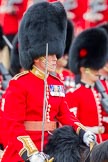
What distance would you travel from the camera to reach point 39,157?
13.4 ft

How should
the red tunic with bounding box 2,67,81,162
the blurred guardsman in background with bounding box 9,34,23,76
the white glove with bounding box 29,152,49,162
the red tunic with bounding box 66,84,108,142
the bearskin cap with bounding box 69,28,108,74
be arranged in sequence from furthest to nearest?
the blurred guardsman in background with bounding box 9,34,23,76 → the bearskin cap with bounding box 69,28,108,74 → the red tunic with bounding box 66,84,108,142 → the red tunic with bounding box 2,67,81,162 → the white glove with bounding box 29,152,49,162

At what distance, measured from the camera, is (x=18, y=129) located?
434 cm

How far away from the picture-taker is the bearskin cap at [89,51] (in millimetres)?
7102

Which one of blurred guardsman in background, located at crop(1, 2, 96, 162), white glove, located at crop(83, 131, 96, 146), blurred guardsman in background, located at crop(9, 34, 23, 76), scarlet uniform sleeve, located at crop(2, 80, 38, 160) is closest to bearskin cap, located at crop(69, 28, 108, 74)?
blurred guardsman in background, located at crop(9, 34, 23, 76)

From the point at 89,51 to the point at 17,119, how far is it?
2925 mm

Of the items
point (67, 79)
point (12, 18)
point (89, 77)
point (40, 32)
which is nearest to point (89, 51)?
point (89, 77)

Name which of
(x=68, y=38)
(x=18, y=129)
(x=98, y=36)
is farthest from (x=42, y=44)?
(x=68, y=38)

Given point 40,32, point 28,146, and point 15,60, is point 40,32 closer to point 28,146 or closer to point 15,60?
point 28,146

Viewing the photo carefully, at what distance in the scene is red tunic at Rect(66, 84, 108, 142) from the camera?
6539mm

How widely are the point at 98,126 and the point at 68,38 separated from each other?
198 cm

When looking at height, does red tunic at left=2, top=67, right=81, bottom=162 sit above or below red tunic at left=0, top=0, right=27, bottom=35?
below

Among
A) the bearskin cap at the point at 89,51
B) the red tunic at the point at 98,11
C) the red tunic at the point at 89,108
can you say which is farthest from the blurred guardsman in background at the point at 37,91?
the red tunic at the point at 98,11

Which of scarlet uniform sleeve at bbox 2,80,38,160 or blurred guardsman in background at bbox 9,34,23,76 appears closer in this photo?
scarlet uniform sleeve at bbox 2,80,38,160

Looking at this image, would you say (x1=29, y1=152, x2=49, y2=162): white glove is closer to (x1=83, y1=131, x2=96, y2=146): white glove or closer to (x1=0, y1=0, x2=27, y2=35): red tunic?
(x1=83, y1=131, x2=96, y2=146): white glove
